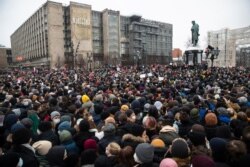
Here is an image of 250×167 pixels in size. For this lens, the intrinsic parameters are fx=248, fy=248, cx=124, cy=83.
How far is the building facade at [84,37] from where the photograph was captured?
84750 millimetres

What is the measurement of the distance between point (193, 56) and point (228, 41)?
92765 mm

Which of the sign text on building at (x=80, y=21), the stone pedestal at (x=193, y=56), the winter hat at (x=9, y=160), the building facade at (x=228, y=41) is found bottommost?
the winter hat at (x=9, y=160)

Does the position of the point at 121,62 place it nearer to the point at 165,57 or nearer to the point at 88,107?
the point at 165,57

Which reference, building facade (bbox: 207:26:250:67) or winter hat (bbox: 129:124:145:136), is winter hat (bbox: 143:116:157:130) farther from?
building facade (bbox: 207:26:250:67)

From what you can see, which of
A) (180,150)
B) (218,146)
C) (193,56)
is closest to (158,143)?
(180,150)

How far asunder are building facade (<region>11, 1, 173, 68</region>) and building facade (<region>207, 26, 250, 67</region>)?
25041 mm

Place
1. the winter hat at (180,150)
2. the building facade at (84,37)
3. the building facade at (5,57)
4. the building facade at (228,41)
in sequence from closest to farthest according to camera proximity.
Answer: the winter hat at (180,150), the building facade at (84,37), the building facade at (228,41), the building facade at (5,57)

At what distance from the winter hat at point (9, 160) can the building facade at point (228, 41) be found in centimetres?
11038

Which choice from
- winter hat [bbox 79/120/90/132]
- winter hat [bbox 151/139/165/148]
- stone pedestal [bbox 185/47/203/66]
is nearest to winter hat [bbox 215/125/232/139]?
winter hat [bbox 151/139/165/148]

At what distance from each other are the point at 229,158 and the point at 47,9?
87.3 m

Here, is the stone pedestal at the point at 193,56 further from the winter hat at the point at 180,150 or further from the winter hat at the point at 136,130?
the winter hat at the point at 180,150

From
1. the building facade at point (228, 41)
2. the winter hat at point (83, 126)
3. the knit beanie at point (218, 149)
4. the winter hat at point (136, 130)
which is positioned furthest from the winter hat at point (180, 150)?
the building facade at point (228, 41)

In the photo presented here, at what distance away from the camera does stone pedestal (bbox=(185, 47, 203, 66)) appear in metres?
29.4

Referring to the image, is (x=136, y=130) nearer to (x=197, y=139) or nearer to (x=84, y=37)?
(x=197, y=139)
